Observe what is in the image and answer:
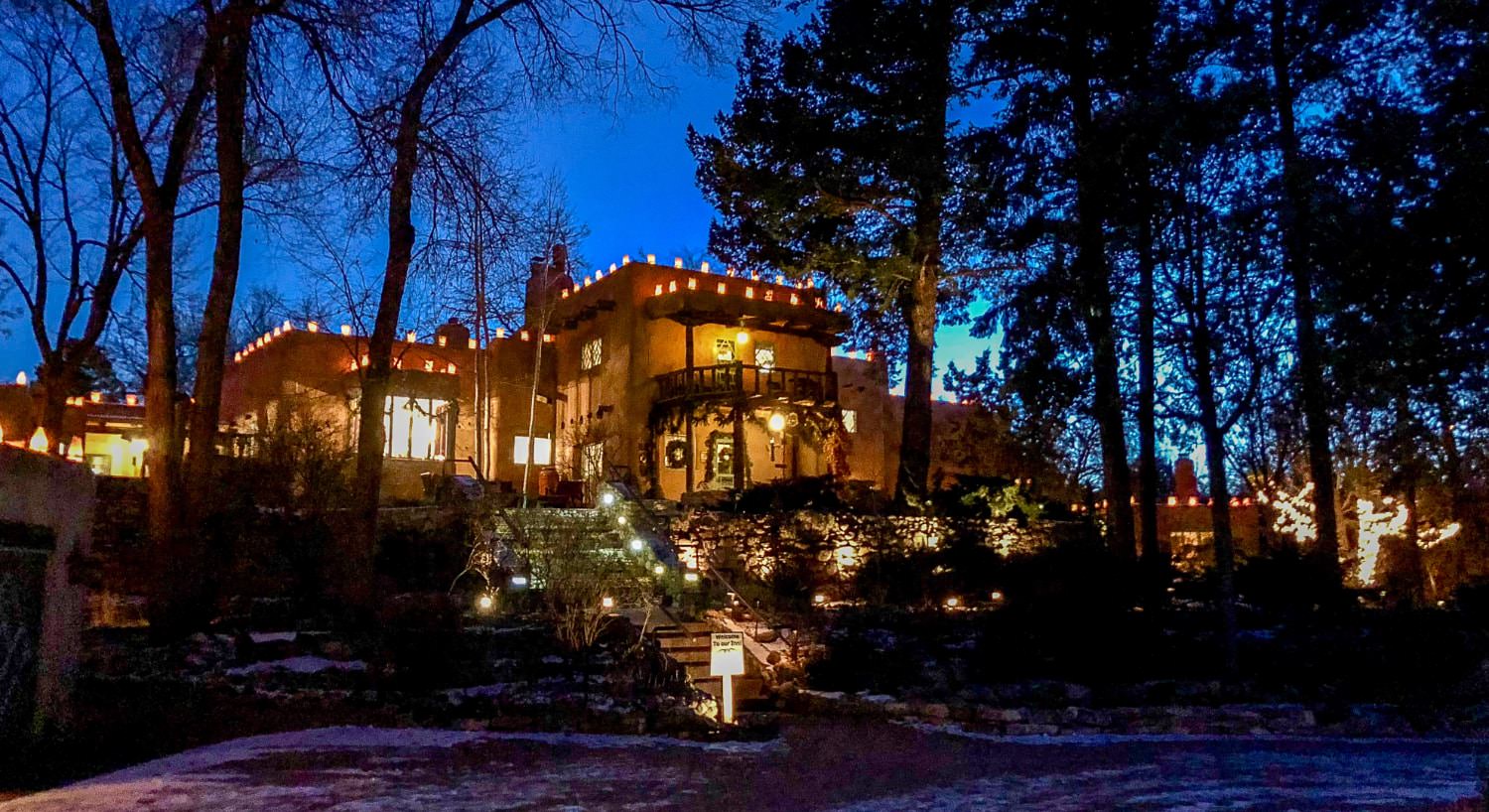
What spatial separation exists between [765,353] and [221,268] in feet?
61.7

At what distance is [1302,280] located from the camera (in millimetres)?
12586

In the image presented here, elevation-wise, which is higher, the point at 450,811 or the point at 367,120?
the point at 367,120

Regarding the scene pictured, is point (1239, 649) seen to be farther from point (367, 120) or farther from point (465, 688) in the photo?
point (367, 120)

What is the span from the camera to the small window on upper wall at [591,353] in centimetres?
3025

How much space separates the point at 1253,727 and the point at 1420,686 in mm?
3084

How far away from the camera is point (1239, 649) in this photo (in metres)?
13.1

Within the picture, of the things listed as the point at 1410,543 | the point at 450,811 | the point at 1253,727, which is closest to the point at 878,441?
the point at 1410,543

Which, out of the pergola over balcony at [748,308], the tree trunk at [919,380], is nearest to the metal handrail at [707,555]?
the pergola over balcony at [748,308]

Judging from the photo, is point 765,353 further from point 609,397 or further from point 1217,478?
point 1217,478

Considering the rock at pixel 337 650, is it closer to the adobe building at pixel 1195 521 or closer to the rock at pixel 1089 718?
the rock at pixel 1089 718

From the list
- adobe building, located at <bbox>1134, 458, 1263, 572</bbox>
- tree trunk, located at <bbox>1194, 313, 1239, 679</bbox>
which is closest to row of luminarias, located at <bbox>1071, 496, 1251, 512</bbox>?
adobe building, located at <bbox>1134, 458, 1263, 572</bbox>

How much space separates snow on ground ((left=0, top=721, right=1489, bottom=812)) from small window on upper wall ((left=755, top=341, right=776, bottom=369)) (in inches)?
822

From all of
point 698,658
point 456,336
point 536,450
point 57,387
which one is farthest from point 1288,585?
point 456,336

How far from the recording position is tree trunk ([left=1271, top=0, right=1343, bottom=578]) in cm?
1222
